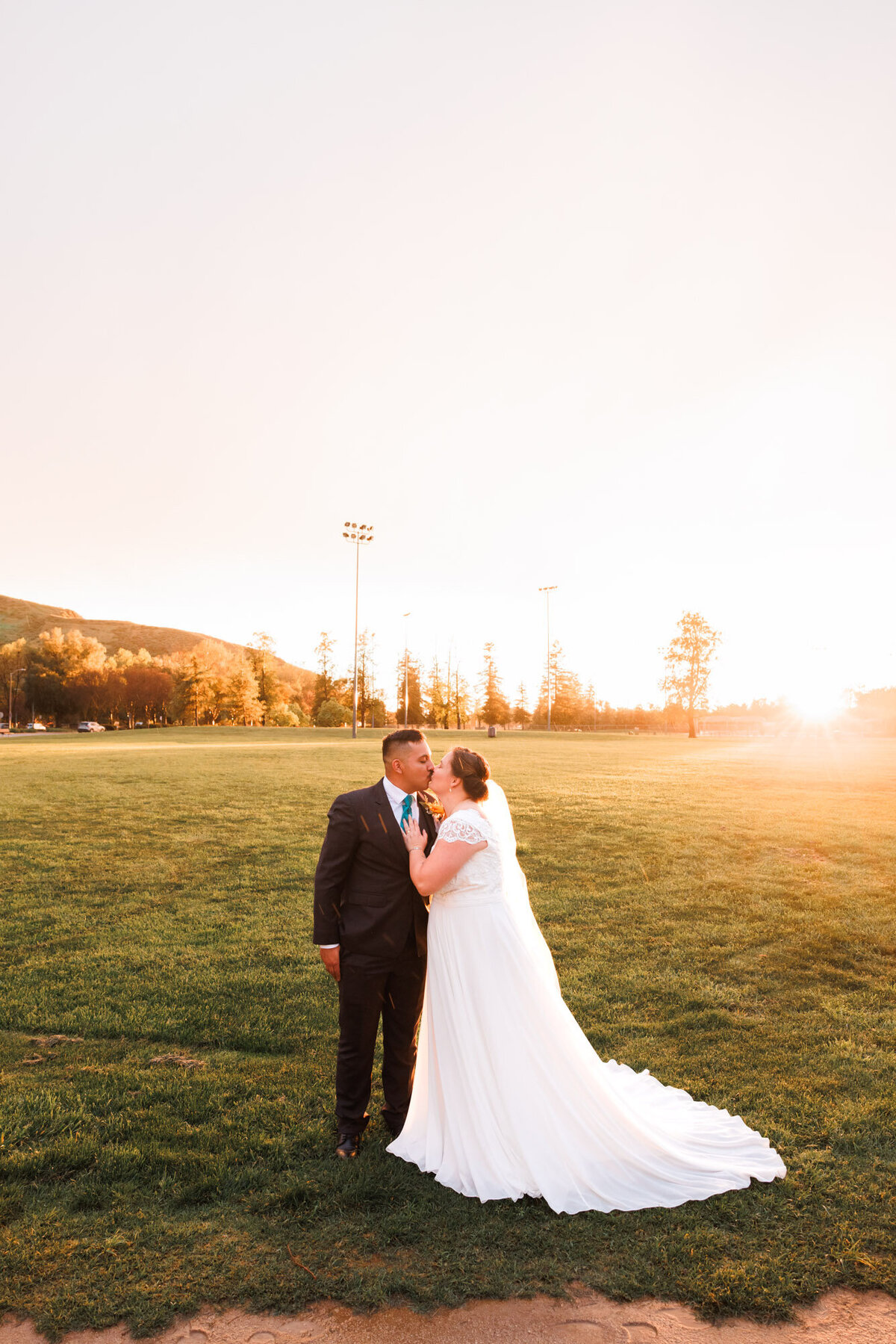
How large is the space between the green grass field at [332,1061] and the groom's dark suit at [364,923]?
0.60m

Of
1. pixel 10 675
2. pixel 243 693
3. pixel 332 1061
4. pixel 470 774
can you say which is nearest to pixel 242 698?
pixel 243 693

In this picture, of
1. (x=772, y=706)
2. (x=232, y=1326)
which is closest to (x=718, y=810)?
(x=232, y=1326)

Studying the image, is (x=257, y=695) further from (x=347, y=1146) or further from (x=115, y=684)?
(x=347, y=1146)

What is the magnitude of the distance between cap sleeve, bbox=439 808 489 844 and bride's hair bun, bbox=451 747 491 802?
0.12 metres

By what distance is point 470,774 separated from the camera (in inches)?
180

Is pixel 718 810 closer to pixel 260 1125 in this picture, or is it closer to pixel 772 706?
pixel 260 1125

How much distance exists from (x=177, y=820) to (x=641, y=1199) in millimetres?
13768

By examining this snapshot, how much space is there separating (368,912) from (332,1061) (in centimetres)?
241

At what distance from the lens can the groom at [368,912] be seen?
4719mm

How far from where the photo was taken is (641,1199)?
13.7 ft

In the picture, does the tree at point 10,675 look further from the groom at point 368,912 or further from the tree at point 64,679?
the groom at point 368,912

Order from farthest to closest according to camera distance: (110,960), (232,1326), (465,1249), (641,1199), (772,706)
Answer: (772,706)
(110,960)
(641,1199)
(465,1249)
(232,1326)

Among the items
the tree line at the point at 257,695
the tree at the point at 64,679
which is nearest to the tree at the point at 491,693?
the tree line at the point at 257,695

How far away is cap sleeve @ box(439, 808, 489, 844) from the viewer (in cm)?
438
